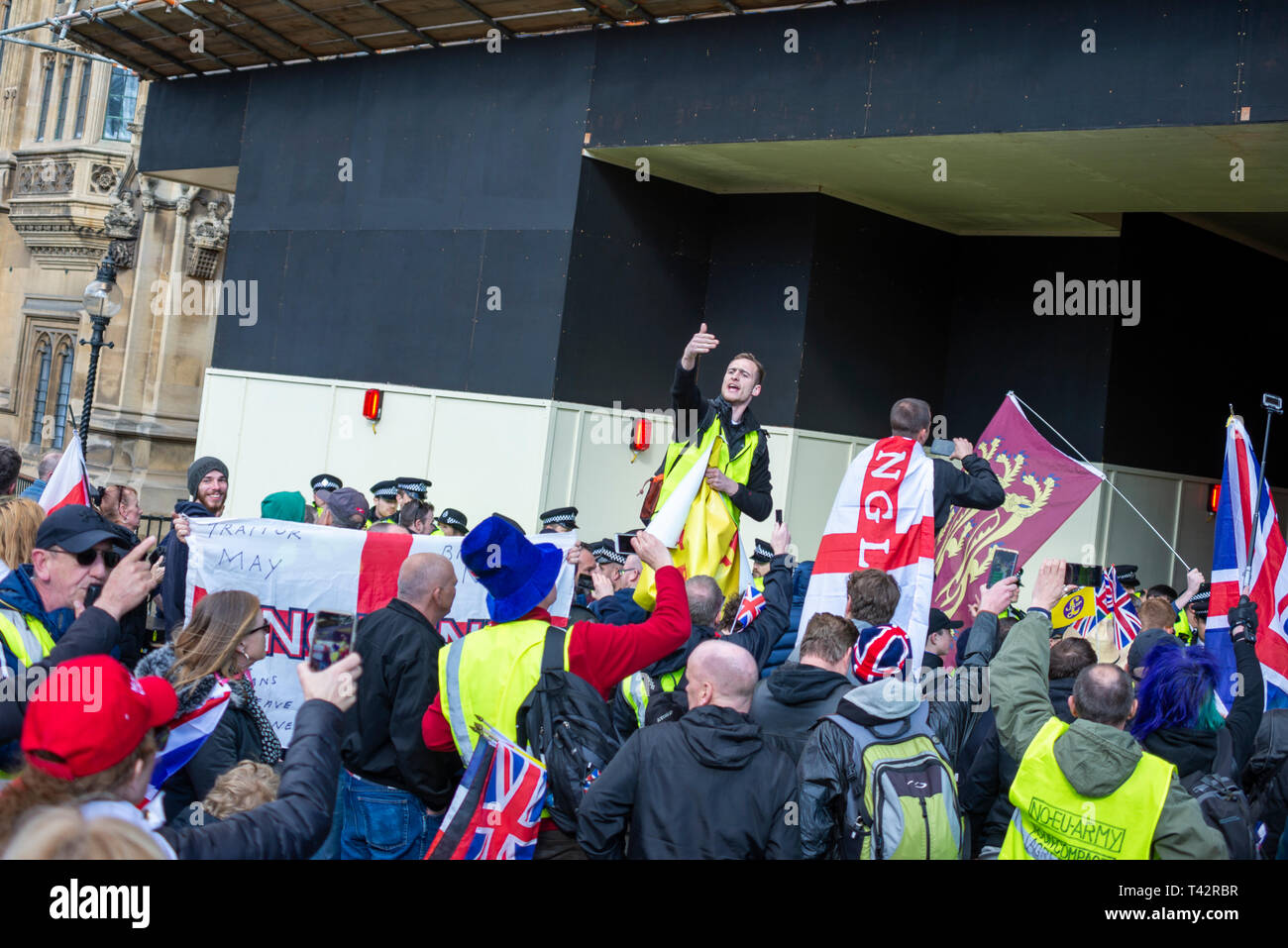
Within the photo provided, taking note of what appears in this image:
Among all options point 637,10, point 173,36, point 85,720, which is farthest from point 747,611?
point 173,36

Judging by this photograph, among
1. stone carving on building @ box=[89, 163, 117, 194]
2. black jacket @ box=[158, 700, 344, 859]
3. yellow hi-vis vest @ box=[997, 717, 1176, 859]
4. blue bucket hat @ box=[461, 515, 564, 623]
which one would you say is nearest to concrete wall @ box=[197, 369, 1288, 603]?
blue bucket hat @ box=[461, 515, 564, 623]

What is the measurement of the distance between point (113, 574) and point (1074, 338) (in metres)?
11.3

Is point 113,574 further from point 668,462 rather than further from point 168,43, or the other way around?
point 168,43

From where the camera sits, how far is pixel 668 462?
777 cm

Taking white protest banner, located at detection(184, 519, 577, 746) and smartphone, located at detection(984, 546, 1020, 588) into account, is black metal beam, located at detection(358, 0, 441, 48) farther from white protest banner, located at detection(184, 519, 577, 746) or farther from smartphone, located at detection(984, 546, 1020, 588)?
smartphone, located at detection(984, 546, 1020, 588)

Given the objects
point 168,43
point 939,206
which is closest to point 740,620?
point 939,206

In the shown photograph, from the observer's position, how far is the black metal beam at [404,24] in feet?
43.1

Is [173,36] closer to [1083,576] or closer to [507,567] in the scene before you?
[1083,576]

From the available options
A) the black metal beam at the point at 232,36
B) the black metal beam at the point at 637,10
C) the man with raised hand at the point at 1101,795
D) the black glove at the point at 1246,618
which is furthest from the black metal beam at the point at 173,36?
the man with raised hand at the point at 1101,795

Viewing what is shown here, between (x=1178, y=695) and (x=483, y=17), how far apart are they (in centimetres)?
1043

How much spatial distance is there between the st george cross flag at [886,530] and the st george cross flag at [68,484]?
435cm

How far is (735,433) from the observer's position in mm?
7730

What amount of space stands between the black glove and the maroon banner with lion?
1531mm

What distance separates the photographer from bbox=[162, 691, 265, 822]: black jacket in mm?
4223
